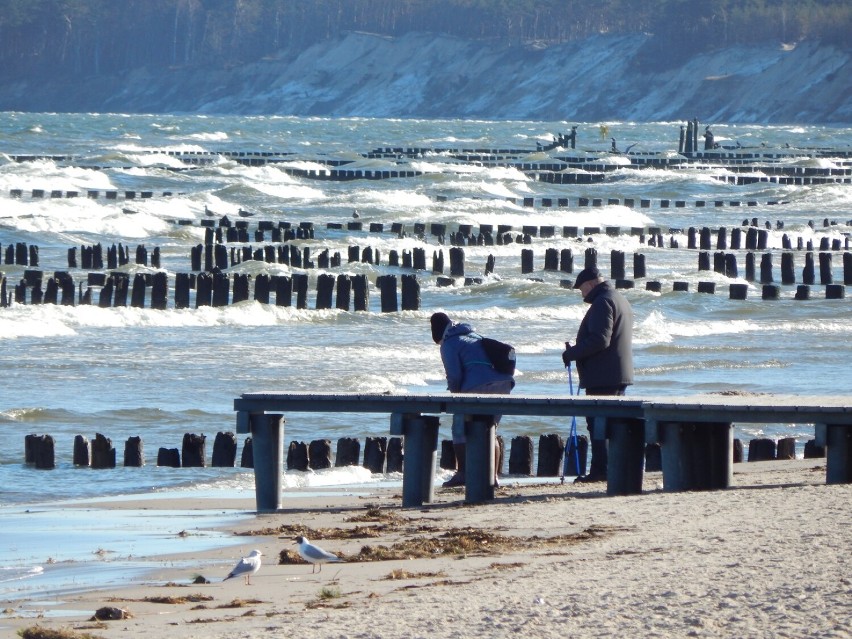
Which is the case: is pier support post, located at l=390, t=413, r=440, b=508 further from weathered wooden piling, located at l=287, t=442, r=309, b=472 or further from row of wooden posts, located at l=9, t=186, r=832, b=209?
row of wooden posts, located at l=9, t=186, r=832, b=209

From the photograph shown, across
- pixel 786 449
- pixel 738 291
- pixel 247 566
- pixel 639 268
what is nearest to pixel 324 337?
pixel 738 291

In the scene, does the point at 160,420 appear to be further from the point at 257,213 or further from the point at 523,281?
the point at 257,213

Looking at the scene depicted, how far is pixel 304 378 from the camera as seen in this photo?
53.7 feet

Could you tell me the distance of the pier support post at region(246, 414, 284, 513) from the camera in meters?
10.0

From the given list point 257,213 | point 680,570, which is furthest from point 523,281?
point 257,213

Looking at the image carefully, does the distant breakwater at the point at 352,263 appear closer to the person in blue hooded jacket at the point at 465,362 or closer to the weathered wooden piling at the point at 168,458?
the weathered wooden piling at the point at 168,458

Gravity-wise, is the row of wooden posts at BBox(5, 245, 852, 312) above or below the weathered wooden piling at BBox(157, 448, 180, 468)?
above

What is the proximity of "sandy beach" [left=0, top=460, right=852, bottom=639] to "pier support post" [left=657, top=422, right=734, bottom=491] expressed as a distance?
218 millimetres

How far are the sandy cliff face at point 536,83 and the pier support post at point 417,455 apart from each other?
128 metres

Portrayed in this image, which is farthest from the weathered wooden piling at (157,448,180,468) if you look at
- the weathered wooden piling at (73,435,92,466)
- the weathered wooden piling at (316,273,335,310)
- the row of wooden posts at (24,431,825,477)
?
the weathered wooden piling at (316,273,335,310)

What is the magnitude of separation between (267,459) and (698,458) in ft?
8.24

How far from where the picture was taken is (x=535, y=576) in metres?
6.73

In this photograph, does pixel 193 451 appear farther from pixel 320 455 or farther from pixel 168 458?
pixel 320 455

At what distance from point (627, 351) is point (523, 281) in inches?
605
